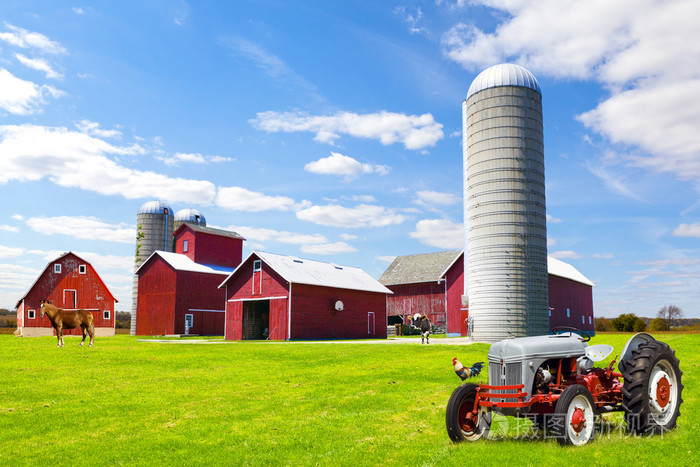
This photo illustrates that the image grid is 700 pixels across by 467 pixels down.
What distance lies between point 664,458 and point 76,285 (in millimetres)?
51931

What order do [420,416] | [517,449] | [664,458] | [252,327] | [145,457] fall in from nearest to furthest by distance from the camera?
1. [664,458]
2. [517,449]
3. [145,457]
4. [420,416]
5. [252,327]

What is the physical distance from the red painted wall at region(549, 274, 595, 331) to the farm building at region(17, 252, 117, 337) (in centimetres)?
3967

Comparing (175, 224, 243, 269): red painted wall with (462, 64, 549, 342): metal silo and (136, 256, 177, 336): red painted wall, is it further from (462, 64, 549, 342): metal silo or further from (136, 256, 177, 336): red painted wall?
(462, 64, 549, 342): metal silo

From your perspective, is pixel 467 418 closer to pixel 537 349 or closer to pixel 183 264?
pixel 537 349

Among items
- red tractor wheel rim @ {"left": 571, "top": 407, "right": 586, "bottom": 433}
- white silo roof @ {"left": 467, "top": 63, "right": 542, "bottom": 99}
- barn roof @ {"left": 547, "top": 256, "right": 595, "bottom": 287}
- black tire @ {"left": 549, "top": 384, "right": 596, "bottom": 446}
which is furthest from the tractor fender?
barn roof @ {"left": 547, "top": 256, "right": 595, "bottom": 287}

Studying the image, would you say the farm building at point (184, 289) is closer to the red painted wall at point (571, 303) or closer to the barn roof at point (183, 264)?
the barn roof at point (183, 264)

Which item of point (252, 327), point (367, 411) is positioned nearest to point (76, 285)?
point (252, 327)

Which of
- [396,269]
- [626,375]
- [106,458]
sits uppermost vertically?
[396,269]

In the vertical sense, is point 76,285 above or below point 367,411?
above

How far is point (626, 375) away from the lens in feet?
27.6

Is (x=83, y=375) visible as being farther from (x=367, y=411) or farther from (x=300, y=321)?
(x=300, y=321)

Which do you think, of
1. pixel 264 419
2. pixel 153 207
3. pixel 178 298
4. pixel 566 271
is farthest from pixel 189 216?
pixel 264 419

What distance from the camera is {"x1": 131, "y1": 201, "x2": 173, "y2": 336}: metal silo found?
60188 millimetres

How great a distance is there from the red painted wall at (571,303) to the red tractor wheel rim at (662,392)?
35438mm
